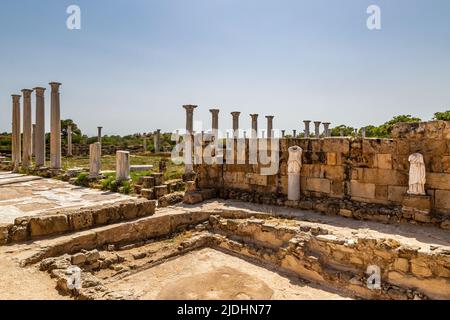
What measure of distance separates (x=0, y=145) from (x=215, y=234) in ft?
115

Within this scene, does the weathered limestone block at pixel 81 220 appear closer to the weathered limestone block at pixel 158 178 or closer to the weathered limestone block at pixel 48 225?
the weathered limestone block at pixel 48 225

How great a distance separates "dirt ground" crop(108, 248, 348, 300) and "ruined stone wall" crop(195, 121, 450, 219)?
13.2ft

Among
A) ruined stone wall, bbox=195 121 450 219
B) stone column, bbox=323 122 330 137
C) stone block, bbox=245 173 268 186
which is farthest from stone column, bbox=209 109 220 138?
stone column, bbox=323 122 330 137

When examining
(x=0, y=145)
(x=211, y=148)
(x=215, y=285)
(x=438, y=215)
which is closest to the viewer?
(x=215, y=285)

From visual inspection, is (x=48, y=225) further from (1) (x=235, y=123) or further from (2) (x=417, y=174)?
(1) (x=235, y=123)

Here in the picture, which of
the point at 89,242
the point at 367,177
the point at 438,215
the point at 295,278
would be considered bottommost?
the point at 295,278

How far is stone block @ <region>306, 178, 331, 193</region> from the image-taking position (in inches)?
379

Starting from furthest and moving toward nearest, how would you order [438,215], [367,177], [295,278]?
[367,177] → [438,215] → [295,278]

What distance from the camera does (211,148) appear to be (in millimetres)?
11977

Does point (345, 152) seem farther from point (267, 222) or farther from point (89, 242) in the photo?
point (89, 242)

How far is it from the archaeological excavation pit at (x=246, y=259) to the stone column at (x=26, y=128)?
1517 cm

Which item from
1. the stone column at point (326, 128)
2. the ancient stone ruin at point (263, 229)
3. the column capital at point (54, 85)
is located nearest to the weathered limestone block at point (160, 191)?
the ancient stone ruin at point (263, 229)

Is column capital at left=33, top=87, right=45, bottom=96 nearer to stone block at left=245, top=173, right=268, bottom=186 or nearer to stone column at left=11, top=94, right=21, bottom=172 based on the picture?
stone column at left=11, top=94, right=21, bottom=172
